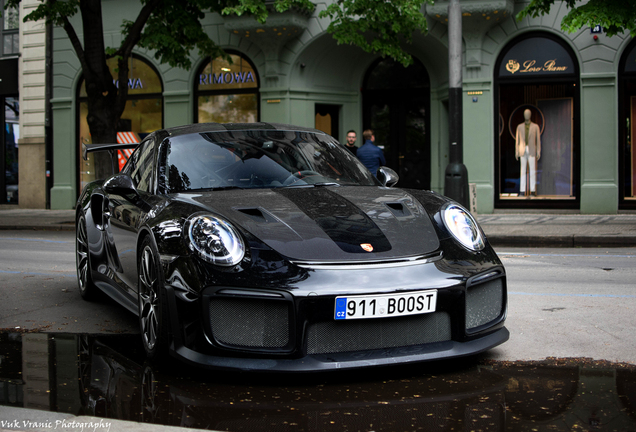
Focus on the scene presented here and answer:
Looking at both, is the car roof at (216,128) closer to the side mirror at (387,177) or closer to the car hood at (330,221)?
the side mirror at (387,177)

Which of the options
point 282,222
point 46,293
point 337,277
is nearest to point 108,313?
point 46,293

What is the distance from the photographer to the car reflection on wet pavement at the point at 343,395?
3031mm

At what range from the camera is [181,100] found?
20094 mm

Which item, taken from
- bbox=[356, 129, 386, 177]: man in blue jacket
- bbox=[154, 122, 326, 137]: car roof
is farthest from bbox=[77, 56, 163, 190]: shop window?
bbox=[154, 122, 326, 137]: car roof

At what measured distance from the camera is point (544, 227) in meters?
12.9

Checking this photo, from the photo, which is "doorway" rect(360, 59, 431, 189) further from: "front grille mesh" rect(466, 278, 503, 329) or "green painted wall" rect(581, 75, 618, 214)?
"front grille mesh" rect(466, 278, 503, 329)

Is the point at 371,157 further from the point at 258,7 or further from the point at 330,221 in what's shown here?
the point at 330,221

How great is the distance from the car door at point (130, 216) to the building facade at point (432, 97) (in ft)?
41.6

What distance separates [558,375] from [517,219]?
39.3ft

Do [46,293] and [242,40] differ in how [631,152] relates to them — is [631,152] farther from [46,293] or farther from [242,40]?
[46,293]

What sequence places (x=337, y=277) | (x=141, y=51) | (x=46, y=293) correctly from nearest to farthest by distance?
1. (x=337, y=277)
2. (x=46, y=293)
3. (x=141, y=51)

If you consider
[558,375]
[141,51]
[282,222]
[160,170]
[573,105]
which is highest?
[141,51]

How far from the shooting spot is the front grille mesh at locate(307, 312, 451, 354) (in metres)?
3.45

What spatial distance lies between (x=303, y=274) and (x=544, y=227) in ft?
33.6
